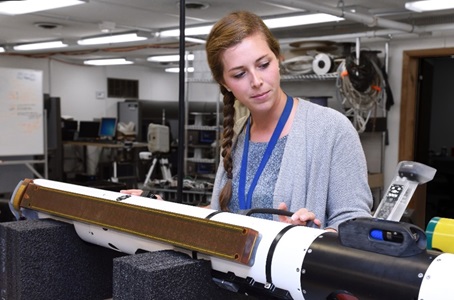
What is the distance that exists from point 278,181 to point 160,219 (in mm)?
308

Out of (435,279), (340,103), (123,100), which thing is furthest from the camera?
(123,100)

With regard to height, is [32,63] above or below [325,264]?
above

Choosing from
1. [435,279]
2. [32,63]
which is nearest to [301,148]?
[435,279]

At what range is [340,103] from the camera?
546 cm

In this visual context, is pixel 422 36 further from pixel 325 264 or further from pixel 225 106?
pixel 325 264

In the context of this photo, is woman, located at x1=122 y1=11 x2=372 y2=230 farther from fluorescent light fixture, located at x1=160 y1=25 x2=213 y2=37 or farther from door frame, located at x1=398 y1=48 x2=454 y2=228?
door frame, located at x1=398 y1=48 x2=454 y2=228

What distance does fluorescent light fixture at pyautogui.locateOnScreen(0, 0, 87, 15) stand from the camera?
191 inches

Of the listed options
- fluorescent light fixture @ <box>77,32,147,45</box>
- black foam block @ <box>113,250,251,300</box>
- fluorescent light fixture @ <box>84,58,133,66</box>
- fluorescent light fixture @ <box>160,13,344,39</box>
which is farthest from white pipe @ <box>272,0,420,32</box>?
fluorescent light fixture @ <box>84,58,133,66</box>

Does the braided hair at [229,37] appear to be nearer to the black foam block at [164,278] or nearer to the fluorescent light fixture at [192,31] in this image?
the black foam block at [164,278]

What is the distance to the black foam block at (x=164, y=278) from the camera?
2.77ft

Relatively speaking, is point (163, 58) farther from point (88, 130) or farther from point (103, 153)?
point (103, 153)

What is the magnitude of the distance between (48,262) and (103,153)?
9575mm

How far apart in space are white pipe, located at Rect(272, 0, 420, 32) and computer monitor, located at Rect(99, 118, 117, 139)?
18.7 ft

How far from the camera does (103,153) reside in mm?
10586
